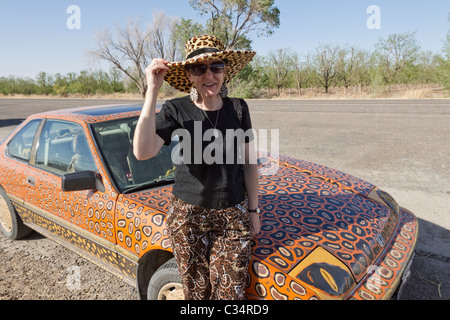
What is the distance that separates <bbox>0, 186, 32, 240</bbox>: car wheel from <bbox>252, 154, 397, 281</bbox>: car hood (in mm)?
2777

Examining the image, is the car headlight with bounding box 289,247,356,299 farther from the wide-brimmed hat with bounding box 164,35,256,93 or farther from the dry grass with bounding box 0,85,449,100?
the dry grass with bounding box 0,85,449,100

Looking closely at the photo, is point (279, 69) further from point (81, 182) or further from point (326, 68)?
point (81, 182)

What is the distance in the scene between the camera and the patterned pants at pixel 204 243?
1.72 meters

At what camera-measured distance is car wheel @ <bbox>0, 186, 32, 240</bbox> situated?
12.0ft

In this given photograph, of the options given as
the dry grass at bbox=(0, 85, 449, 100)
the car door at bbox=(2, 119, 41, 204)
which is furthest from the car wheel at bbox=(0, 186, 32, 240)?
the dry grass at bbox=(0, 85, 449, 100)

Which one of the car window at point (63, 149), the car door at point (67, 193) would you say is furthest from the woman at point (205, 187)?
the car window at point (63, 149)

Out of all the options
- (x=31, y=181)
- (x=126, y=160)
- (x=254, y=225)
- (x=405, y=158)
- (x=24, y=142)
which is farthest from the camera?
(x=405, y=158)

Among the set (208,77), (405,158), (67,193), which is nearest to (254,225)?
(208,77)

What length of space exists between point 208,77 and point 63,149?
198cm

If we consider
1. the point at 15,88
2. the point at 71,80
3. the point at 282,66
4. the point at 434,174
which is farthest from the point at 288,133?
the point at 15,88

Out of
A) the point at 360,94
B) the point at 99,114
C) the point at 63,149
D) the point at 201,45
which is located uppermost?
the point at 360,94

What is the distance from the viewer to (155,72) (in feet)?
5.29
